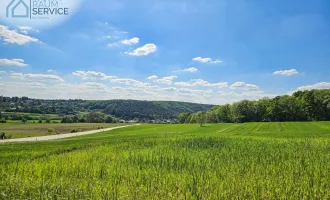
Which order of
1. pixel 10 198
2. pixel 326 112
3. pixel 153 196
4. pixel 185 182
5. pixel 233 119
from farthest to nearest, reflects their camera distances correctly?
pixel 233 119 → pixel 326 112 → pixel 185 182 → pixel 153 196 → pixel 10 198

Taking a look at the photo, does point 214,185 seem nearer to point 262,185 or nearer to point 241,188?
point 241,188

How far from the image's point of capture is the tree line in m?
100

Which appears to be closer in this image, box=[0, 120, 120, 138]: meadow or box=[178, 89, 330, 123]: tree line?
box=[0, 120, 120, 138]: meadow

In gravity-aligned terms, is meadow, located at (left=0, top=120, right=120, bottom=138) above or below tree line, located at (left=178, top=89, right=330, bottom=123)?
below

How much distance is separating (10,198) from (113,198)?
3039 millimetres

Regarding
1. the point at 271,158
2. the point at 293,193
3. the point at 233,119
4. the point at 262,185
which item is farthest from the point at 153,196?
the point at 233,119

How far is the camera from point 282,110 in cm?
11038

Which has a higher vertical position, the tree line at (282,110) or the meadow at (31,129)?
the tree line at (282,110)

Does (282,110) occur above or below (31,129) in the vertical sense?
above

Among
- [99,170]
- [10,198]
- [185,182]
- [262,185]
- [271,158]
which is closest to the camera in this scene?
[10,198]

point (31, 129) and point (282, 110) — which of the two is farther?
point (282, 110)

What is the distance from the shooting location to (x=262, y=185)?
8.79 meters

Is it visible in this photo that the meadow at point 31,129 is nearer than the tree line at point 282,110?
Yes

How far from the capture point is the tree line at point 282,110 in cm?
10006
